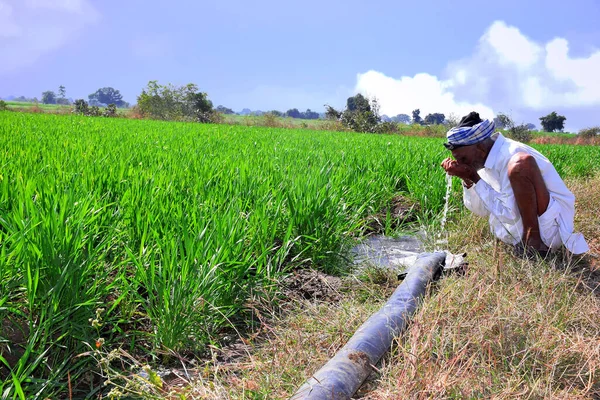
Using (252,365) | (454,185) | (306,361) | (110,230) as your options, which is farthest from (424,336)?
(454,185)

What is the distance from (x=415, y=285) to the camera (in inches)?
96.0

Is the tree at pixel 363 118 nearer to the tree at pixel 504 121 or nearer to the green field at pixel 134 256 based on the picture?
the tree at pixel 504 121

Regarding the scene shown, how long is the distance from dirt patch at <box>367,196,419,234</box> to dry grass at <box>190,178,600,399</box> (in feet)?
5.41

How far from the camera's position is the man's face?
10.1 feet

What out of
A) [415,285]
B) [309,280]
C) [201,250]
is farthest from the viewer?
[309,280]

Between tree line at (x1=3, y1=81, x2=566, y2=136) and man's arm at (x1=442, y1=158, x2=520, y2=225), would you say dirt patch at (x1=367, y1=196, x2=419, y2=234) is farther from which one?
tree line at (x1=3, y1=81, x2=566, y2=136)

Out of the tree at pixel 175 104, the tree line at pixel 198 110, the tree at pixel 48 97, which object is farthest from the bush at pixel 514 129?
the tree at pixel 48 97

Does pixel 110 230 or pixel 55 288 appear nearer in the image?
pixel 55 288

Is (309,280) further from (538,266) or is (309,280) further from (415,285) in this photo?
(538,266)

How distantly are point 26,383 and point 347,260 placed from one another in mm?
1978

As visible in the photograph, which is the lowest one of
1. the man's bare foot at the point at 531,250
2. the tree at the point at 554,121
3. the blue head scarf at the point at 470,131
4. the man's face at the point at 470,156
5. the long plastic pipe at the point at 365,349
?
the long plastic pipe at the point at 365,349

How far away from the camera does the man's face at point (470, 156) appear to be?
122 inches

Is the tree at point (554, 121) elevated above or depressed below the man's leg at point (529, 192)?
above

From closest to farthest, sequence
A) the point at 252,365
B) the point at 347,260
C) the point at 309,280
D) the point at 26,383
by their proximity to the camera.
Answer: the point at 26,383
the point at 252,365
the point at 309,280
the point at 347,260
